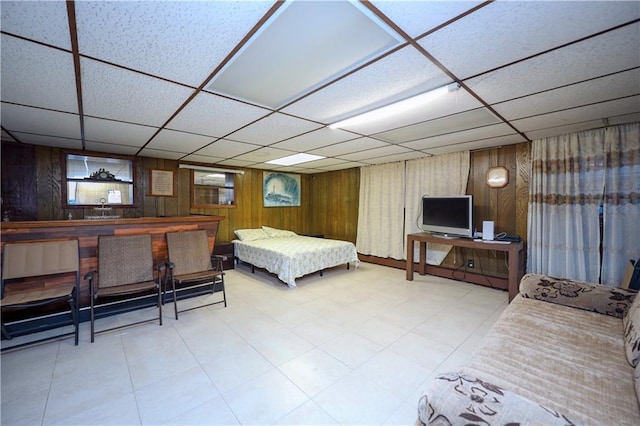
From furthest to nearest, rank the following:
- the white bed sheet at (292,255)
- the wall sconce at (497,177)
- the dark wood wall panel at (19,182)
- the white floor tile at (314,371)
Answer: the white bed sheet at (292,255), the wall sconce at (497,177), the dark wood wall panel at (19,182), the white floor tile at (314,371)

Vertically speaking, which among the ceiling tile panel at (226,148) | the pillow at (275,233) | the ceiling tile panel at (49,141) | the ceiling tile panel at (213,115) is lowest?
the pillow at (275,233)

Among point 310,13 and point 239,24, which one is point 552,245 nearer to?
point 310,13

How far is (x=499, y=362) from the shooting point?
1.53 metres

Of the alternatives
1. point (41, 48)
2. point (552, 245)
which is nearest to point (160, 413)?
point (41, 48)

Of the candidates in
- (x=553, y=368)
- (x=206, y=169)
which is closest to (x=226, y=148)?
(x=206, y=169)

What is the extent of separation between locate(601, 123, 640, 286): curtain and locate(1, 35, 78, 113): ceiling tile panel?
520cm

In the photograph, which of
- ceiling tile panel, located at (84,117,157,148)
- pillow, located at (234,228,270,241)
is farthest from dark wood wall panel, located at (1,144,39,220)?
pillow, located at (234,228,270,241)

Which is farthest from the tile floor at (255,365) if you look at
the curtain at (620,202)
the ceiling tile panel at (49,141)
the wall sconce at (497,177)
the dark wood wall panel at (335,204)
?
the dark wood wall panel at (335,204)

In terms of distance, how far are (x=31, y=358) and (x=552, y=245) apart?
5785mm

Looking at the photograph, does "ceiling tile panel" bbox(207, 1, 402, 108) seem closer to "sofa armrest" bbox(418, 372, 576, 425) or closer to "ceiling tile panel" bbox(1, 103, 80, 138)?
"sofa armrest" bbox(418, 372, 576, 425)

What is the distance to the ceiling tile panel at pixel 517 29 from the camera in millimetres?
1236

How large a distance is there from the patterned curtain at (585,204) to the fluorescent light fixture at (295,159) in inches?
133

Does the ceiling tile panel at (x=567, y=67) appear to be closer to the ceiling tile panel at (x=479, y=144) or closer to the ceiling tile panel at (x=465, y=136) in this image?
the ceiling tile panel at (x=465, y=136)

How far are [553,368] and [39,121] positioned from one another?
485 centimetres
